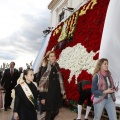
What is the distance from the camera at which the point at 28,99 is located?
4.82 meters

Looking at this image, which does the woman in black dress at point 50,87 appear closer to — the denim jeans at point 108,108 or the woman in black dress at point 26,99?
the woman in black dress at point 26,99

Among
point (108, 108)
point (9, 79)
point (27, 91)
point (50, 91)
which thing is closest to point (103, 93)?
point (108, 108)

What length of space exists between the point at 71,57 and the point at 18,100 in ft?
22.3

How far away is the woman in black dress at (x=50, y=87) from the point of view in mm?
5828

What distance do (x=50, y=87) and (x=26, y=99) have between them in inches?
47.9

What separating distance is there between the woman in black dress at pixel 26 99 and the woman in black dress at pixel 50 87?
34.7 inches

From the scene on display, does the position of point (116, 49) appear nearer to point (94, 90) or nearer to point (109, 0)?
point (109, 0)

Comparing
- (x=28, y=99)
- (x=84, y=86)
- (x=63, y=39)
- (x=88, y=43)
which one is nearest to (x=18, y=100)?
(x=28, y=99)

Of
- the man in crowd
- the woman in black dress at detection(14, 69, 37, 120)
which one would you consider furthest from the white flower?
the woman in black dress at detection(14, 69, 37, 120)

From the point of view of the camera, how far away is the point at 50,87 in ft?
19.5

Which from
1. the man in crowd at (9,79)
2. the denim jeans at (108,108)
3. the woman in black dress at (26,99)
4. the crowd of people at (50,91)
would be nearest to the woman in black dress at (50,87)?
the crowd of people at (50,91)

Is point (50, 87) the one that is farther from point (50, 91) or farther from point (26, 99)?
point (26, 99)

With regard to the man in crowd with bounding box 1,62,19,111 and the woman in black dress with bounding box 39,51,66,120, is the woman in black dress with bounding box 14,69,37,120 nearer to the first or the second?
the woman in black dress with bounding box 39,51,66,120

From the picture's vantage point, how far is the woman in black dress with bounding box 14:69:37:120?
4725mm
